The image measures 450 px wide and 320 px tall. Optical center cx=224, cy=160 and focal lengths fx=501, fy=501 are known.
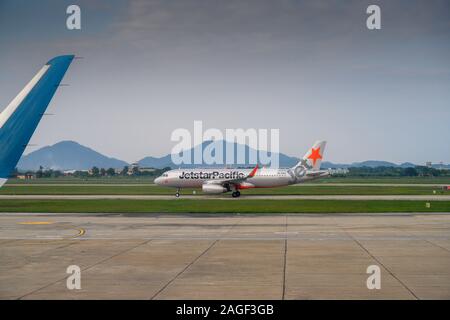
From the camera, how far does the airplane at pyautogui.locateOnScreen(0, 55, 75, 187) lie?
1023 centimetres

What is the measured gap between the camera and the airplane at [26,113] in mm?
10227

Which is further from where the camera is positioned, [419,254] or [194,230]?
[194,230]

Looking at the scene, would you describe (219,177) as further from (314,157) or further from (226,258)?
(226,258)

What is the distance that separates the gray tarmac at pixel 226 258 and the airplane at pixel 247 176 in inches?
1275

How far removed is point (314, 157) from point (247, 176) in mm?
10331

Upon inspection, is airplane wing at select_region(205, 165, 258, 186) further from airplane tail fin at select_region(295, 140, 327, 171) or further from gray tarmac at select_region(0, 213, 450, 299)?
gray tarmac at select_region(0, 213, 450, 299)

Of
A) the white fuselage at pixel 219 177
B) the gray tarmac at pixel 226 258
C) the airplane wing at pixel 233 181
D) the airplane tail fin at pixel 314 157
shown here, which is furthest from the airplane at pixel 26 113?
the airplane tail fin at pixel 314 157

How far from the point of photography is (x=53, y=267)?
16703 millimetres

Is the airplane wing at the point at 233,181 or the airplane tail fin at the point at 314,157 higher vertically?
the airplane tail fin at the point at 314,157

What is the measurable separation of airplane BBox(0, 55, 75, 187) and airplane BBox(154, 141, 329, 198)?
178 ft

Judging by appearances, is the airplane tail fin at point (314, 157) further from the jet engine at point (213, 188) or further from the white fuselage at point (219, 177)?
the jet engine at point (213, 188)
